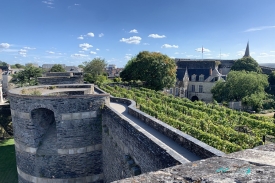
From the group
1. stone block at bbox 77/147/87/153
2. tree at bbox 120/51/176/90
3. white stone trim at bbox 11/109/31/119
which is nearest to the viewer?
white stone trim at bbox 11/109/31/119

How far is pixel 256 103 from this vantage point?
30141 millimetres

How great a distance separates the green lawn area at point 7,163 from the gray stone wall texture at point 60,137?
5669 mm

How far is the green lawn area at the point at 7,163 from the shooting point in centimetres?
1665

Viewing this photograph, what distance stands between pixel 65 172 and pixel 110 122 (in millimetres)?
4243

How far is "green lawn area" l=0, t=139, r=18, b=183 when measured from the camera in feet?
54.6

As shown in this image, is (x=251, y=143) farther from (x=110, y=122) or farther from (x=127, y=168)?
(x=110, y=122)

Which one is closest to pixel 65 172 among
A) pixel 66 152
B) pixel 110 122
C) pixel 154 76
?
pixel 66 152

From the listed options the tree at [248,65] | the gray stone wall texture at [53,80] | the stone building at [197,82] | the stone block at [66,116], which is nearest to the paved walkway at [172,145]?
the stone block at [66,116]

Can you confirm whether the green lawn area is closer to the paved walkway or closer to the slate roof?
the paved walkway

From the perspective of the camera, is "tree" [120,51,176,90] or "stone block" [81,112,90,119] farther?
"tree" [120,51,176,90]

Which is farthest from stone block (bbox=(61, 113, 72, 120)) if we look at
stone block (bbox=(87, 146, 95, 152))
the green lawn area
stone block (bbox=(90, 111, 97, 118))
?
the green lawn area

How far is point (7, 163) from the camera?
745 inches

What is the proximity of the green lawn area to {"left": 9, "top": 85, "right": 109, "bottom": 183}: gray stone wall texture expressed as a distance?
18.6ft

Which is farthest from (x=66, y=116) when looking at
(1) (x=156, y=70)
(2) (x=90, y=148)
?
(1) (x=156, y=70)
